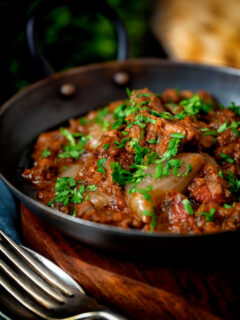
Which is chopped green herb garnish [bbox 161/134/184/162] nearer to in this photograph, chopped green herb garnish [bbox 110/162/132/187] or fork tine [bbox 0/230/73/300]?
chopped green herb garnish [bbox 110/162/132/187]

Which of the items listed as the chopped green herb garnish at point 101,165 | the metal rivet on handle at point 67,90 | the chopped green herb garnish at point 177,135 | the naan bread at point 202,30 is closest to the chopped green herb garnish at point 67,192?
the chopped green herb garnish at point 101,165

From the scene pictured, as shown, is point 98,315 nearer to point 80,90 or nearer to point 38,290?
point 38,290

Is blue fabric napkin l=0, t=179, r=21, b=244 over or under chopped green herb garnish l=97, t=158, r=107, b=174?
under

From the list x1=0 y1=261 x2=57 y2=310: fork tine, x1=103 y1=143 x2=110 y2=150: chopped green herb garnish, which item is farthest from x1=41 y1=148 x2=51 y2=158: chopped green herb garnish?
x1=0 y1=261 x2=57 y2=310: fork tine

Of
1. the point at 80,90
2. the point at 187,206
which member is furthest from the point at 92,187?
the point at 80,90

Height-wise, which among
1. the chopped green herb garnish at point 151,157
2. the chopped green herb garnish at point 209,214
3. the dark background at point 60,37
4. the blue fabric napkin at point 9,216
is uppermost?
the dark background at point 60,37

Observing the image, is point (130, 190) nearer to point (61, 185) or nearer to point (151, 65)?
point (61, 185)

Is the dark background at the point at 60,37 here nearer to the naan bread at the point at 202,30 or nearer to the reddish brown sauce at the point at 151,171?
the naan bread at the point at 202,30

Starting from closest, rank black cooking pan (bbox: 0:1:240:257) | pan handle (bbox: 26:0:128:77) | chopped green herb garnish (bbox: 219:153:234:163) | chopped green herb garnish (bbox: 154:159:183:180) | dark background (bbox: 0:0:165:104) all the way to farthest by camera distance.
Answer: chopped green herb garnish (bbox: 154:159:183:180)
chopped green herb garnish (bbox: 219:153:234:163)
black cooking pan (bbox: 0:1:240:257)
pan handle (bbox: 26:0:128:77)
dark background (bbox: 0:0:165:104)
